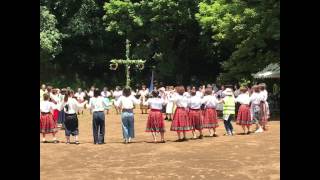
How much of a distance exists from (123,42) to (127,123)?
37210 mm

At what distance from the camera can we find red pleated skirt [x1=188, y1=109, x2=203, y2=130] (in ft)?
61.7

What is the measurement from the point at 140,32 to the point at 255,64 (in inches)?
800

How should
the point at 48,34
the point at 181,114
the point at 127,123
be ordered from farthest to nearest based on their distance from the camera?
the point at 48,34 < the point at 181,114 < the point at 127,123

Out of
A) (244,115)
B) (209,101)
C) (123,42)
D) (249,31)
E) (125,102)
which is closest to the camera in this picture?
(125,102)

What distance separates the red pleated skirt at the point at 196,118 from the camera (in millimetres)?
18797

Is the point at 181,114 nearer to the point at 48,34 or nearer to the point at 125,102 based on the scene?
the point at 125,102

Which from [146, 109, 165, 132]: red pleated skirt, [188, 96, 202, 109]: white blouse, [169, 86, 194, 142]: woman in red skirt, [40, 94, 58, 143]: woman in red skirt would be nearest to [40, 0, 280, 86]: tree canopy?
[188, 96, 202, 109]: white blouse

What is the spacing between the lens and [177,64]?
4897 cm

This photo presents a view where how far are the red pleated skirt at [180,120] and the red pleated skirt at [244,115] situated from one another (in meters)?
2.69

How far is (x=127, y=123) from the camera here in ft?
57.6

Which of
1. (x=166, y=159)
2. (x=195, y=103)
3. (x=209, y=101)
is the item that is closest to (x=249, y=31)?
(x=209, y=101)

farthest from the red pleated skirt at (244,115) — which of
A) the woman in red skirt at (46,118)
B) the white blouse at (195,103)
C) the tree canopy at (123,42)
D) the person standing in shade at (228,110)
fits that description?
the tree canopy at (123,42)
